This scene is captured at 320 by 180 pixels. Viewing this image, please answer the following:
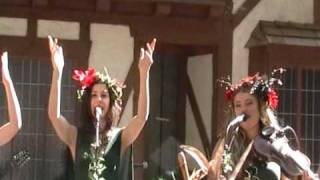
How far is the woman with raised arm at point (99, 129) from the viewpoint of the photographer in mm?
5848

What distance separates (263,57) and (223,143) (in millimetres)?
5797

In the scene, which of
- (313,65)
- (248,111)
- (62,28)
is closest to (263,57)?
(313,65)

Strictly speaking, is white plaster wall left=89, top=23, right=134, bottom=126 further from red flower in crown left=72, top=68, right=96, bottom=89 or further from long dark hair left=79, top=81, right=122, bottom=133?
long dark hair left=79, top=81, right=122, bottom=133

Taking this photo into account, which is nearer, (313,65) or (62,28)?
(62,28)

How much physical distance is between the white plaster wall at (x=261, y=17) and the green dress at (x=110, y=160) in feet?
17.5

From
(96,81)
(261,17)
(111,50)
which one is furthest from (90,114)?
(261,17)

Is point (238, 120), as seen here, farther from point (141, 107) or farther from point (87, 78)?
point (87, 78)

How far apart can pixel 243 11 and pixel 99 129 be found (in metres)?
5.63

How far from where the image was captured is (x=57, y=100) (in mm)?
5902

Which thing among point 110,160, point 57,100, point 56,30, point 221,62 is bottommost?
point 110,160

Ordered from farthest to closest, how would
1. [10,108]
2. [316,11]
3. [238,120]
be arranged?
[316,11] → [10,108] → [238,120]

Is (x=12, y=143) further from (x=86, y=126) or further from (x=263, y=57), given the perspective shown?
(x=86, y=126)

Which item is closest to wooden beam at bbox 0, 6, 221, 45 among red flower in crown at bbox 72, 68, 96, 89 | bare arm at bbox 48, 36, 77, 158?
red flower in crown at bbox 72, 68, 96, 89

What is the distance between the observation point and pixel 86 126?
5977 mm
